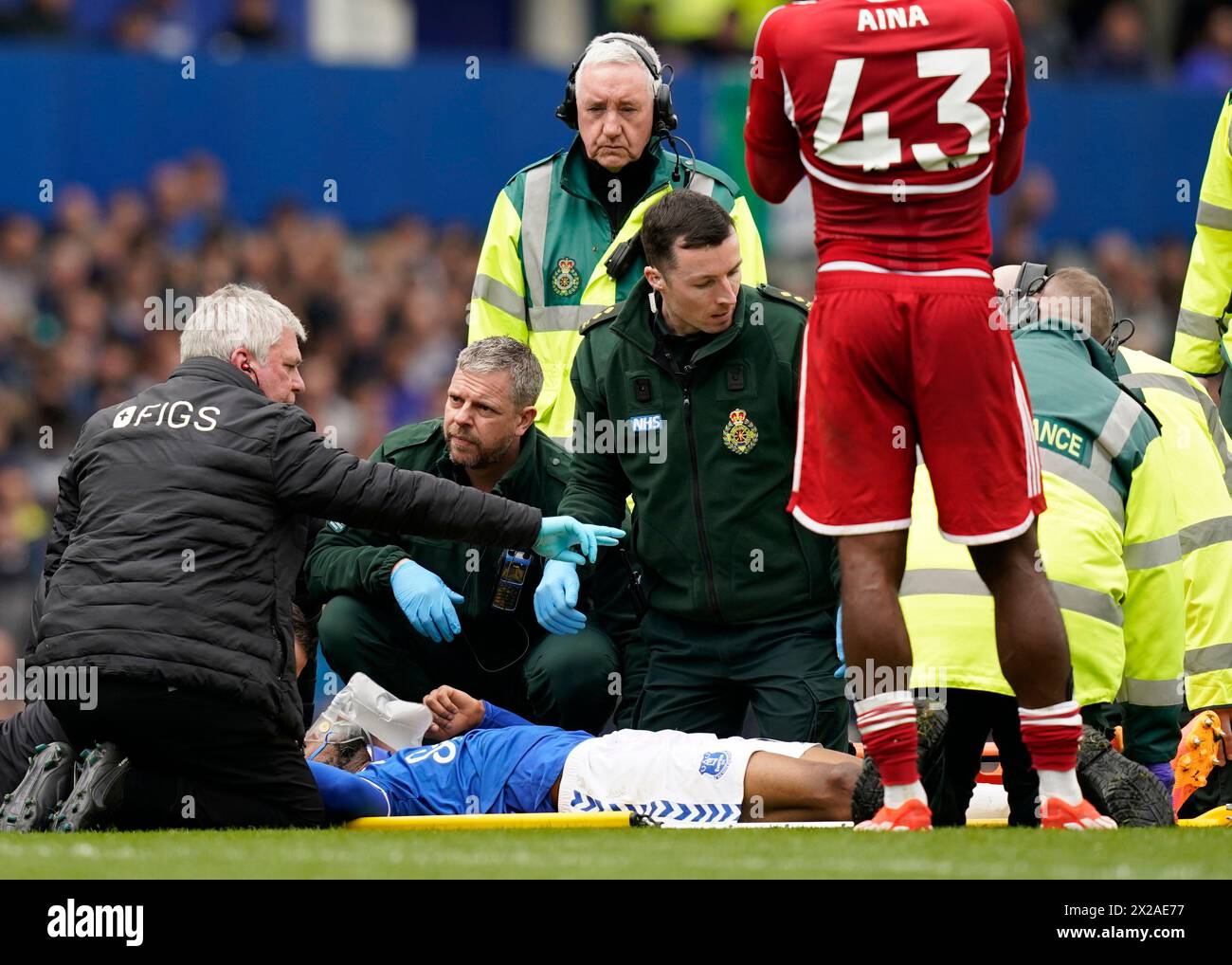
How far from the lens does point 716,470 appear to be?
6.87 meters

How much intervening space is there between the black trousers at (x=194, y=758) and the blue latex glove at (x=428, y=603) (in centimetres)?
91

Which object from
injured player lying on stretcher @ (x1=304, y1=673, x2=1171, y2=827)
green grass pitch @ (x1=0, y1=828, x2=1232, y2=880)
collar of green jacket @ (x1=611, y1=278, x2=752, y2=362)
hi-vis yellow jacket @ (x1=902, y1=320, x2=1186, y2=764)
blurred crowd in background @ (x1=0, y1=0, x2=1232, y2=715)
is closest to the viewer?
green grass pitch @ (x1=0, y1=828, x2=1232, y2=880)

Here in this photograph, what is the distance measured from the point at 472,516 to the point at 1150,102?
973 cm

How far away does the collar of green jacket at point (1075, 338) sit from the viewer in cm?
681

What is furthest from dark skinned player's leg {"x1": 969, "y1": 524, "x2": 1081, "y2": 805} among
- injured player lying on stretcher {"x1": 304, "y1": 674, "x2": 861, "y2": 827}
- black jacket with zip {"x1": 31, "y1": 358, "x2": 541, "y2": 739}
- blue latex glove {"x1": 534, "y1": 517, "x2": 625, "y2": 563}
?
black jacket with zip {"x1": 31, "y1": 358, "x2": 541, "y2": 739}

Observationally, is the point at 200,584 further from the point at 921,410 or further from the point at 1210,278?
the point at 1210,278

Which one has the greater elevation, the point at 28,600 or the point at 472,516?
the point at 472,516

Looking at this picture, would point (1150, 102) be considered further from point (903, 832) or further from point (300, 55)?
point (903, 832)

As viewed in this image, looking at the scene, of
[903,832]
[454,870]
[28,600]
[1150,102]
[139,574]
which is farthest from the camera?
[1150,102]

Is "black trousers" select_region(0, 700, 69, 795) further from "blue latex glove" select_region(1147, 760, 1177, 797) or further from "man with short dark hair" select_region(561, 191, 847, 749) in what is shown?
"blue latex glove" select_region(1147, 760, 1177, 797)

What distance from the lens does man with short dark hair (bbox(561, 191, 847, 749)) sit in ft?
22.5

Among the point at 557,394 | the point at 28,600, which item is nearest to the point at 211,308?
the point at 557,394

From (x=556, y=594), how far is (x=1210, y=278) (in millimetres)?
3262

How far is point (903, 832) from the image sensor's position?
18.0 feet
